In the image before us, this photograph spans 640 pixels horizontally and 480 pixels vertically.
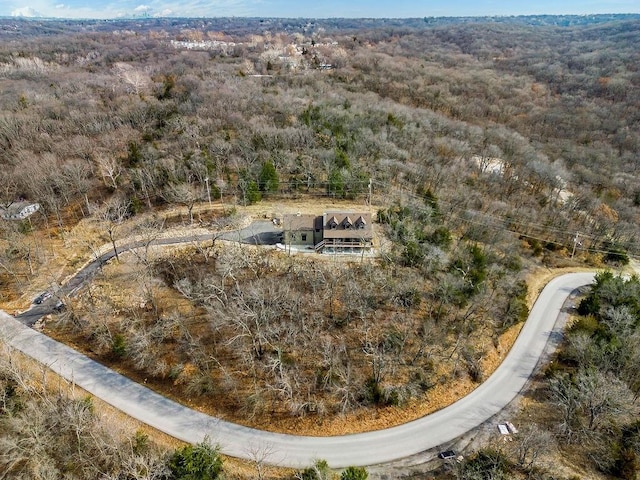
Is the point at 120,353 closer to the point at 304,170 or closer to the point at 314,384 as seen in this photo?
the point at 314,384

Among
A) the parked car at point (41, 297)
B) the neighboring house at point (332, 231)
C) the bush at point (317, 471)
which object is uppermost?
the neighboring house at point (332, 231)

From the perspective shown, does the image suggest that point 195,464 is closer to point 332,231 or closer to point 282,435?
point 282,435

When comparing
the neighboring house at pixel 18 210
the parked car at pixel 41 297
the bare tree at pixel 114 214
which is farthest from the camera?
the neighboring house at pixel 18 210

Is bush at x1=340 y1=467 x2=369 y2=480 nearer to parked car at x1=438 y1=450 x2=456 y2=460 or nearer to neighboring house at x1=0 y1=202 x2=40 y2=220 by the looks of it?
parked car at x1=438 y1=450 x2=456 y2=460

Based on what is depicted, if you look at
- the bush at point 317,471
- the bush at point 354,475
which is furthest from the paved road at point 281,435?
the bush at point 354,475

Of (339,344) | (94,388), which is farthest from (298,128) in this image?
(94,388)

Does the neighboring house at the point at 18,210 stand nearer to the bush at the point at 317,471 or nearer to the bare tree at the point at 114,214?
the bare tree at the point at 114,214

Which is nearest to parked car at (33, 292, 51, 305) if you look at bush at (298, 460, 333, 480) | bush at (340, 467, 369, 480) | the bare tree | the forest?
the forest
